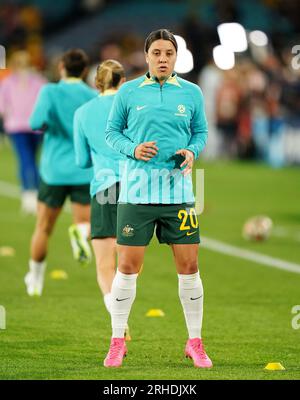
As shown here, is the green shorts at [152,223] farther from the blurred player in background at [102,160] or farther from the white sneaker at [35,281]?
the white sneaker at [35,281]

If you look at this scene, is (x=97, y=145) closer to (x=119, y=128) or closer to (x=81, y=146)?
(x=81, y=146)

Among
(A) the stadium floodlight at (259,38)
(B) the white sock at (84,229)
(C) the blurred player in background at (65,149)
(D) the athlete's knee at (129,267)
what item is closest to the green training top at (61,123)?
(C) the blurred player in background at (65,149)

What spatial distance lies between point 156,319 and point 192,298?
2.17 metres

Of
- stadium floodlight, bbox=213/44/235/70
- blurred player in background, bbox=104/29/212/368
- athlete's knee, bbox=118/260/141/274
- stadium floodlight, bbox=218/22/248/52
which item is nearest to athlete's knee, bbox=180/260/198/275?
blurred player in background, bbox=104/29/212/368

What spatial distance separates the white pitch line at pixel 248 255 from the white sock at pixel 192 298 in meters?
5.13

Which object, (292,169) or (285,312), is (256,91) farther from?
(285,312)

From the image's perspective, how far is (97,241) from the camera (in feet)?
33.4

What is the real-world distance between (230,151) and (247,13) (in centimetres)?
961

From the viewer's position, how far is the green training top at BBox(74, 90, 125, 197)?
9.91 m

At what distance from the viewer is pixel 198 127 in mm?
8883

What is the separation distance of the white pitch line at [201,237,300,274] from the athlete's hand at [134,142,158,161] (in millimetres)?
5721

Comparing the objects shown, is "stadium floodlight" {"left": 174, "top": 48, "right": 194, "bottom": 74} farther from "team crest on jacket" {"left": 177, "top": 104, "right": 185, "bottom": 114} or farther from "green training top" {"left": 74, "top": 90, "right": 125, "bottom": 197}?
"team crest on jacket" {"left": 177, "top": 104, "right": 185, "bottom": 114}

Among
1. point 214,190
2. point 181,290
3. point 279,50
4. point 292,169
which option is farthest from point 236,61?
point 181,290

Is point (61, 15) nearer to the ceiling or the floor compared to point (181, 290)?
nearer to the ceiling
